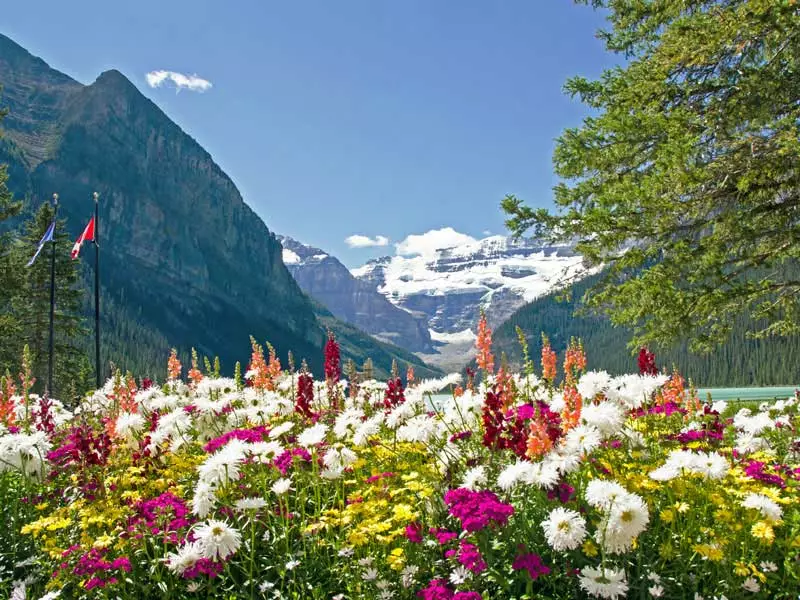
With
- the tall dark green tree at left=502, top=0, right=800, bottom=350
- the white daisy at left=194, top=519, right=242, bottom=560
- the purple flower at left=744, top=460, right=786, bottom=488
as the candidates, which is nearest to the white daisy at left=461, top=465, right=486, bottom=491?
the white daisy at left=194, top=519, right=242, bottom=560

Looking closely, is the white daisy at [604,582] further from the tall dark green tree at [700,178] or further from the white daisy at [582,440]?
the tall dark green tree at [700,178]

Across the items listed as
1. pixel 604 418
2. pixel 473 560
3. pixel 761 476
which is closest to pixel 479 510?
pixel 473 560

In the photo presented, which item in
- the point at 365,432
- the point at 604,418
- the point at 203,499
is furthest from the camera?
the point at 365,432

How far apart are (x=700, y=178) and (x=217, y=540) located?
9.00 meters

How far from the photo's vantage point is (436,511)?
449cm

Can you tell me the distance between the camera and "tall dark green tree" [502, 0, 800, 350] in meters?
9.49

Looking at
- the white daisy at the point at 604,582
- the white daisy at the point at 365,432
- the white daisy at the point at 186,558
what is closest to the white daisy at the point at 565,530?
the white daisy at the point at 604,582

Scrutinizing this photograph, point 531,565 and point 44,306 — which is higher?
point 44,306

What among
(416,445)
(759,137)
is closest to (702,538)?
(416,445)

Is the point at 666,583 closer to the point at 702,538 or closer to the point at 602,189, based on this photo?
the point at 702,538

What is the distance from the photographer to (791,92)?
33.6 ft

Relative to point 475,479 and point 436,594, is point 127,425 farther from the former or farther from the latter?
point 436,594

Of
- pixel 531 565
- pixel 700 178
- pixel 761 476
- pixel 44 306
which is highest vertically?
pixel 44 306

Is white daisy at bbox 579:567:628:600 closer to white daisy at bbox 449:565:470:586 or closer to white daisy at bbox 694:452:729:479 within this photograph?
white daisy at bbox 449:565:470:586
